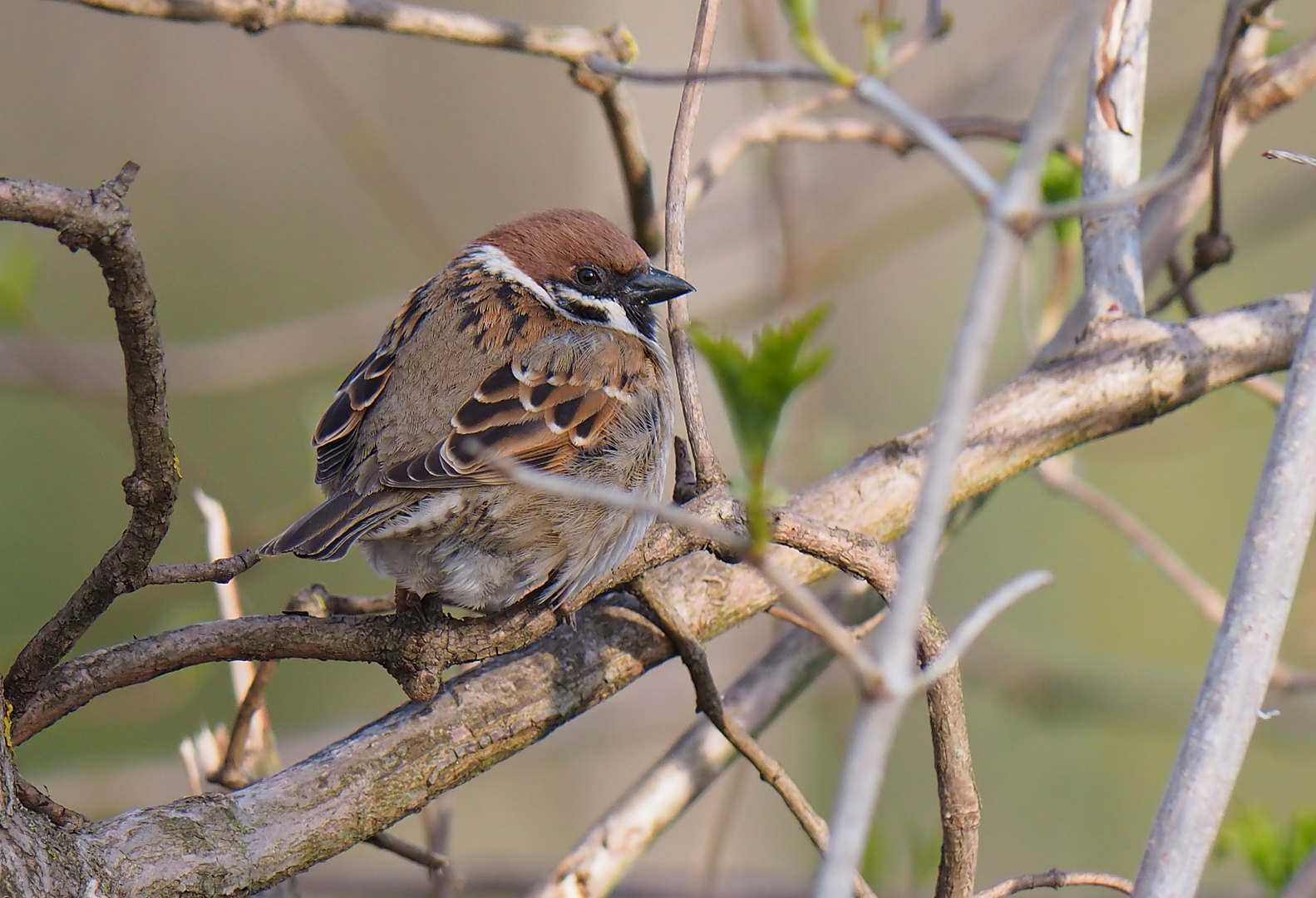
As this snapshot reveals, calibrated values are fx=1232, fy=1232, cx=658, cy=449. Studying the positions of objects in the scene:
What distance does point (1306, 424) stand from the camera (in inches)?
67.7

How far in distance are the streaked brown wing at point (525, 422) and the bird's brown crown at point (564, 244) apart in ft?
1.54

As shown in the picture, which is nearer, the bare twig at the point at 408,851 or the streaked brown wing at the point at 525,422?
the bare twig at the point at 408,851

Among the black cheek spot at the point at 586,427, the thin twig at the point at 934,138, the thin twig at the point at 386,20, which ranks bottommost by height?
the thin twig at the point at 934,138

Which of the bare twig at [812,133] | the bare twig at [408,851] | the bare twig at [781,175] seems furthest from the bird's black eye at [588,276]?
the bare twig at [408,851]

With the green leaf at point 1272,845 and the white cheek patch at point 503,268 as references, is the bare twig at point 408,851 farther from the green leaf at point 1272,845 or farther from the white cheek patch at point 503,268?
the green leaf at point 1272,845

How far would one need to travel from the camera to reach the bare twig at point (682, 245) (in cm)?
196

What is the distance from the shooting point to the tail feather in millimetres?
2201

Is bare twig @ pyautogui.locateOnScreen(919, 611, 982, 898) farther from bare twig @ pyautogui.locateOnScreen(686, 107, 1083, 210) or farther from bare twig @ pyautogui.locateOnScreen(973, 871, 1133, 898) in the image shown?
bare twig @ pyautogui.locateOnScreen(686, 107, 1083, 210)

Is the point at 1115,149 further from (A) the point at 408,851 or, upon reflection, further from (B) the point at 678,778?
(A) the point at 408,851

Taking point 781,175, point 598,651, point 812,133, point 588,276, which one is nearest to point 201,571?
point 598,651

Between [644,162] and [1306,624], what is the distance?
9.89 feet

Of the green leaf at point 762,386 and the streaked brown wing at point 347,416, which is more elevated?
the streaked brown wing at point 347,416

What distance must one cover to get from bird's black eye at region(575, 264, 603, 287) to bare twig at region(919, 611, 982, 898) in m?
1.56

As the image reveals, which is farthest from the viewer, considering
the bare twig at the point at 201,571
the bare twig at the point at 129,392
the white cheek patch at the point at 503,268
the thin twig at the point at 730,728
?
the white cheek patch at the point at 503,268
